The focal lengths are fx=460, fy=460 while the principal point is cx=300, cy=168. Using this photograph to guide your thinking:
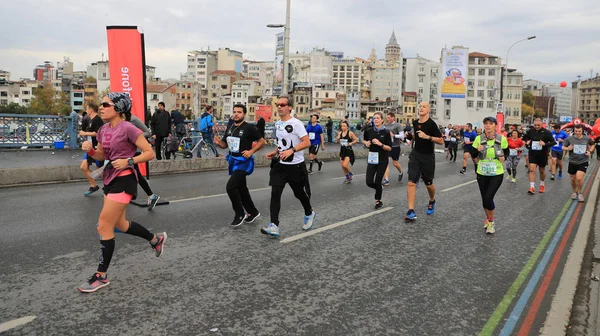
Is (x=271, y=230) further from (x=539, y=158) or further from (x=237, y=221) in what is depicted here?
(x=539, y=158)

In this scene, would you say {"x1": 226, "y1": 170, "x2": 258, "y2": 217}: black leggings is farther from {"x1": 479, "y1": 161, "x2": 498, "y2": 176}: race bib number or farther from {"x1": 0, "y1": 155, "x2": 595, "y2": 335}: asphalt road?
{"x1": 479, "y1": 161, "x2": 498, "y2": 176}: race bib number

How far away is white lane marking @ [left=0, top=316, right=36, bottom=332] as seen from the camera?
11.5ft

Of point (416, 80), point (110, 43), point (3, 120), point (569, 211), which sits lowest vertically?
point (569, 211)

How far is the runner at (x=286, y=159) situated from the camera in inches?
252

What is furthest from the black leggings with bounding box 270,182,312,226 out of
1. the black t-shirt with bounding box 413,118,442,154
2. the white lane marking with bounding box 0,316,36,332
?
the white lane marking with bounding box 0,316,36,332

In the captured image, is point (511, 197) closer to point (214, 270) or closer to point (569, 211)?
point (569, 211)

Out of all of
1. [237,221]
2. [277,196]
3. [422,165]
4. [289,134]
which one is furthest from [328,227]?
[422,165]

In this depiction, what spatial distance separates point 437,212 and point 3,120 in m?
16.2

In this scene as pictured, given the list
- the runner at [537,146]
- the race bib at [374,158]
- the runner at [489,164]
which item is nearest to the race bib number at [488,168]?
the runner at [489,164]

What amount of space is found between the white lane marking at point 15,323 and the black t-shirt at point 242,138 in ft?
12.1

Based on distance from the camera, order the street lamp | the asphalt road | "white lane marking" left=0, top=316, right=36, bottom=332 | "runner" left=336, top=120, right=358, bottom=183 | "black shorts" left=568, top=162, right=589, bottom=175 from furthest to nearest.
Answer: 1. the street lamp
2. "runner" left=336, top=120, right=358, bottom=183
3. "black shorts" left=568, top=162, right=589, bottom=175
4. the asphalt road
5. "white lane marking" left=0, top=316, right=36, bottom=332

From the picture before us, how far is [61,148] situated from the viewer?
18.9 metres

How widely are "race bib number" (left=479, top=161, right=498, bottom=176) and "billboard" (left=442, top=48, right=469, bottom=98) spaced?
6730 centimetres

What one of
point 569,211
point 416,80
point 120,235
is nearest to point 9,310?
point 120,235
